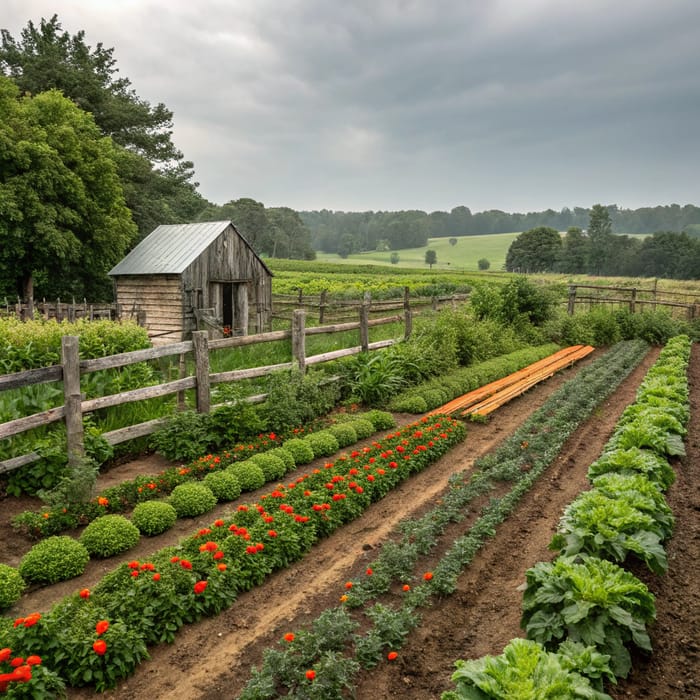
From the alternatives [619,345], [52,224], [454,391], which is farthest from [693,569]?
[52,224]

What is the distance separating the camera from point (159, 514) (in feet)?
18.8

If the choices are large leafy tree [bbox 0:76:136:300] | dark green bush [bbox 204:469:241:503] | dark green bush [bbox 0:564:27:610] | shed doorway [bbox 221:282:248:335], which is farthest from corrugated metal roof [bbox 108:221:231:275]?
dark green bush [bbox 0:564:27:610]

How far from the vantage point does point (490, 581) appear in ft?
16.3

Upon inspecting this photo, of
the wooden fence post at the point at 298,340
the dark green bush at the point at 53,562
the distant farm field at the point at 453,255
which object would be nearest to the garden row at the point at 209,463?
the dark green bush at the point at 53,562

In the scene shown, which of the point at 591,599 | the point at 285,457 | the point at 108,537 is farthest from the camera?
the point at 285,457

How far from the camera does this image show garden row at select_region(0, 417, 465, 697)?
3684 mm

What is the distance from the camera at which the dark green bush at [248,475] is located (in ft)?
22.1

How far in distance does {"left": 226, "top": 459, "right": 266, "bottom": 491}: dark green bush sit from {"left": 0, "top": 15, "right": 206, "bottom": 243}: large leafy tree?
865 inches

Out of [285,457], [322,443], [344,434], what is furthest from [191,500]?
[344,434]

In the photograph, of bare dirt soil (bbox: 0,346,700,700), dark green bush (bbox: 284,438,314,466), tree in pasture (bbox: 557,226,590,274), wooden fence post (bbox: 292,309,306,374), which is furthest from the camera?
tree in pasture (bbox: 557,226,590,274)

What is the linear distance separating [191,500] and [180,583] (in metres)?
1.76

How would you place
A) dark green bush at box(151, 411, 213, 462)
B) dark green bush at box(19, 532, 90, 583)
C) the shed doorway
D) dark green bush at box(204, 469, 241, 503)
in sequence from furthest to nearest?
1. the shed doorway
2. dark green bush at box(151, 411, 213, 462)
3. dark green bush at box(204, 469, 241, 503)
4. dark green bush at box(19, 532, 90, 583)

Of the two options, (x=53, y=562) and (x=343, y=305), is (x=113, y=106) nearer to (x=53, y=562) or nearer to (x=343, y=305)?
(x=343, y=305)

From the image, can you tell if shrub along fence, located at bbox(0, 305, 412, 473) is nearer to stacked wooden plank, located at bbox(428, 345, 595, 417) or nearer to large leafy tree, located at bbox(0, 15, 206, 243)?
stacked wooden plank, located at bbox(428, 345, 595, 417)
